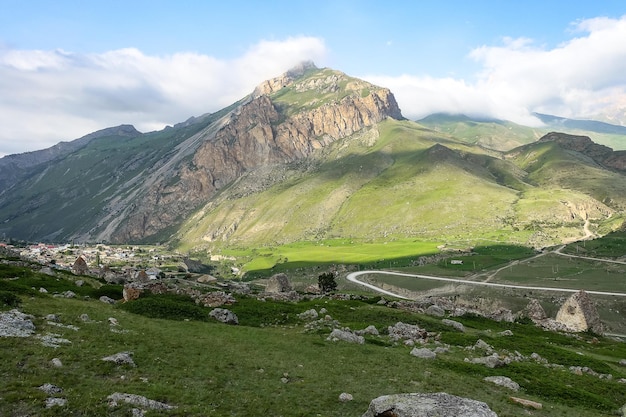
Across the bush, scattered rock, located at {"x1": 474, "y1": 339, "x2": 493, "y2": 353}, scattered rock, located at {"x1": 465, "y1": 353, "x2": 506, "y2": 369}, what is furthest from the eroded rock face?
the bush

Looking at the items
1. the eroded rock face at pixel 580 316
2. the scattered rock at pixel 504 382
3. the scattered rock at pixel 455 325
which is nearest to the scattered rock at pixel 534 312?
the eroded rock face at pixel 580 316

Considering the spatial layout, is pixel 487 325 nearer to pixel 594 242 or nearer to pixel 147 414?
pixel 147 414

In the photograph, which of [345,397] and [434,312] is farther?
[434,312]

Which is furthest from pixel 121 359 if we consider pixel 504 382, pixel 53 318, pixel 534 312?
pixel 534 312

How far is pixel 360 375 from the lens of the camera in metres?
29.4

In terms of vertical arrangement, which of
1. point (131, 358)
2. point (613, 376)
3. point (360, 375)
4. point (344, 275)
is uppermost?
point (131, 358)

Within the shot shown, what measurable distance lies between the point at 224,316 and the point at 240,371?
2088cm

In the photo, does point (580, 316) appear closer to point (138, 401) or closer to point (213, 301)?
point (213, 301)

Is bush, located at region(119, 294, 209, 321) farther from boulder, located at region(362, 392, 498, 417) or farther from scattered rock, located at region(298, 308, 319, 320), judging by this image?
boulder, located at region(362, 392, 498, 417)

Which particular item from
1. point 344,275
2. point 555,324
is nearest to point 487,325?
point 555,324

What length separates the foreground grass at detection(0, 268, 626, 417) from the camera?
20812 millimetres

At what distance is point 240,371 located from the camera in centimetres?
2756

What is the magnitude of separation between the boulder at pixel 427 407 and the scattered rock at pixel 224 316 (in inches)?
1243

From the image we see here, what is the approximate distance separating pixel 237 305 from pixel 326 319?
1353cm
